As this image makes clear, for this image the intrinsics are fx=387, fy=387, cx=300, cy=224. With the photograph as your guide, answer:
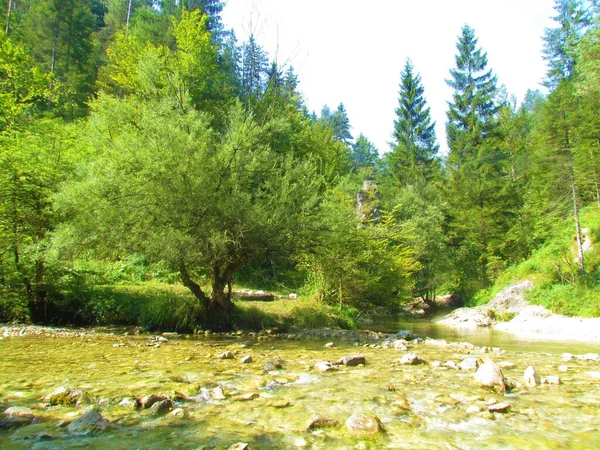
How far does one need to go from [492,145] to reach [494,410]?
126ft

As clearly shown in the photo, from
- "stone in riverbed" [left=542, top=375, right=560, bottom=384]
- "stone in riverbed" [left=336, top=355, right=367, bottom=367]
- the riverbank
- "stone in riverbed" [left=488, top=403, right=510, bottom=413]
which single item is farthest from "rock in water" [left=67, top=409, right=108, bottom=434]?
the riverbank

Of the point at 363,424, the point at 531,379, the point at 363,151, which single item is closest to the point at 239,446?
the point at 363,424

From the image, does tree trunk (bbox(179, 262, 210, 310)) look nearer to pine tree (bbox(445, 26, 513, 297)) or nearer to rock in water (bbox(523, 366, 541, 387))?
rock in water (bbox(523, 366, 541, 387))

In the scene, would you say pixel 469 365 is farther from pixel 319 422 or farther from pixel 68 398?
pixel 68 398

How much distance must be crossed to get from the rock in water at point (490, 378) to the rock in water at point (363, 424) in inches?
91.4

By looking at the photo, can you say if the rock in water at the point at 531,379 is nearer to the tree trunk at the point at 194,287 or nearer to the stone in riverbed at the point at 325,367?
the stone in riverbed at the point at 325,367

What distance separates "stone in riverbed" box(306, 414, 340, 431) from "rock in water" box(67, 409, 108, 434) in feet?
6.23

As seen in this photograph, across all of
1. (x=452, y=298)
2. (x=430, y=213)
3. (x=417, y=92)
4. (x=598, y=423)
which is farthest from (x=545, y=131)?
(x=598, y=423)

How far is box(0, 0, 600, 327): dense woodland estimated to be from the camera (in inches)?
392

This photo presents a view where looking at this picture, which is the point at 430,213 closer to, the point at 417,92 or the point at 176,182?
the point at 417,92

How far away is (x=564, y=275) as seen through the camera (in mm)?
20641

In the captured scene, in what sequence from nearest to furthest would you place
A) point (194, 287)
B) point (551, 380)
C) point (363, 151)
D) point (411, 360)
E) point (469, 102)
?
point (551, 380) → point (411, 360) → point (194, 287) → point (469, 102) → point (363, 151)

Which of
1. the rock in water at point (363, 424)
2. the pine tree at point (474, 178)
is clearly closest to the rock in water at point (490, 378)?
the rock in water at point (363, 424)

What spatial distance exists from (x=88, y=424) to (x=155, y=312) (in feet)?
27.4
